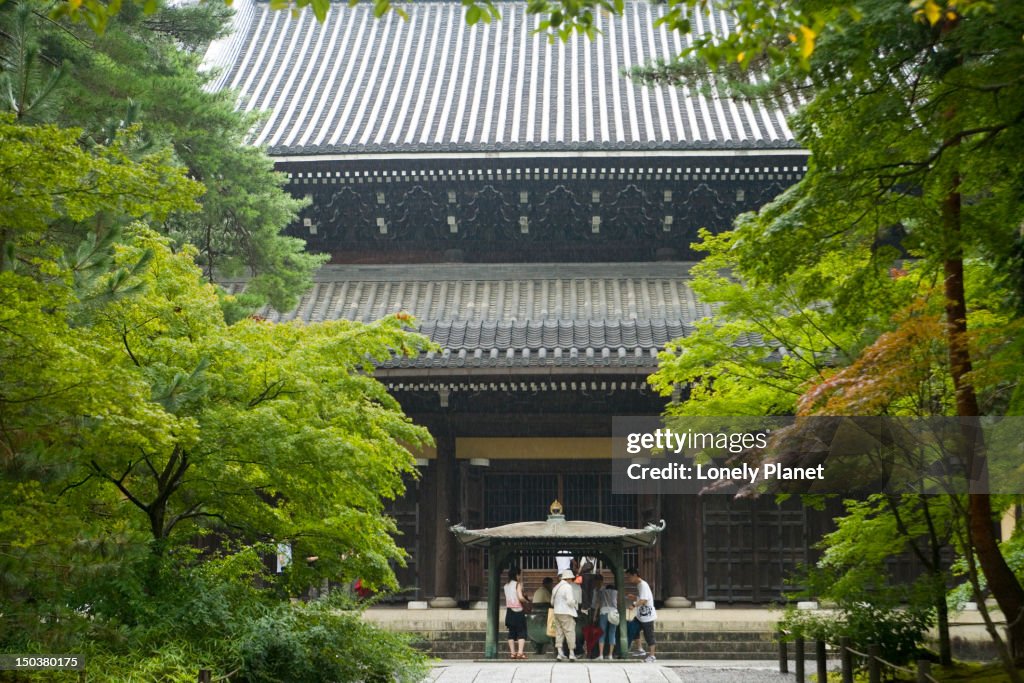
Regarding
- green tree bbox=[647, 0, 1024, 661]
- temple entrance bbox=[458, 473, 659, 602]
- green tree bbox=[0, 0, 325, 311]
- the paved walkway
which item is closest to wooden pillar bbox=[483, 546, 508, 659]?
the paved walkway

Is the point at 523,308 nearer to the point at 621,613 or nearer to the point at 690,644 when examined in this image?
the point at 621,613

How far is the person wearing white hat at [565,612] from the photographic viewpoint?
48.5 ft

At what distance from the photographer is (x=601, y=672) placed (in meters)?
12.8

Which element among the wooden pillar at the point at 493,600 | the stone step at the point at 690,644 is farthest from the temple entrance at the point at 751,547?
the wooden pillar at the point at 493,600

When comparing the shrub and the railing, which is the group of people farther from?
the shrub

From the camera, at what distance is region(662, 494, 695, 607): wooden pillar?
17000mm

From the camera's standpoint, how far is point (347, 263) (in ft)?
61.3

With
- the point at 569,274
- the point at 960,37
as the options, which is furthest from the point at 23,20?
the point at 569,274

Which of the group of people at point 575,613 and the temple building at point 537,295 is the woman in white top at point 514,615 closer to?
the group of people at point 575,613

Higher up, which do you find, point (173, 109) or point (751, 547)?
point (173, 109)

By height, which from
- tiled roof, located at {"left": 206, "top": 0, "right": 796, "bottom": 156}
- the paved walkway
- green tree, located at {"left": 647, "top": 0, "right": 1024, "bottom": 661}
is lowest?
the paved walkway

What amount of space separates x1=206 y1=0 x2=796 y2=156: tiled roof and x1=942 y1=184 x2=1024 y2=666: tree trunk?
8676 millimetres
